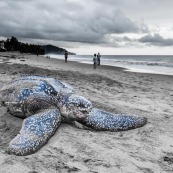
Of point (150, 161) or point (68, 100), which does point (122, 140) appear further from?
point (68, 100)

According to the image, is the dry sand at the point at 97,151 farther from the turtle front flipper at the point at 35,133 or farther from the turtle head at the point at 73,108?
the turtle head at the point at 73,108

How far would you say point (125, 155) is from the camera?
4.07 metres

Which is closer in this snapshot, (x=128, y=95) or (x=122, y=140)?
(x=122, y=140)

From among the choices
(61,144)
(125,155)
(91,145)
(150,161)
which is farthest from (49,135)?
(150,161)

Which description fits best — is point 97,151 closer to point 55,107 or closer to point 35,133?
point 35,133

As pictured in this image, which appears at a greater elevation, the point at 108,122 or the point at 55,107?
the point at 55,107

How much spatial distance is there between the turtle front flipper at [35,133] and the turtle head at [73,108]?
0.62 ft

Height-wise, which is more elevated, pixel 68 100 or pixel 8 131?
pixel 68 100

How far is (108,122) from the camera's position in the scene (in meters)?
5.10

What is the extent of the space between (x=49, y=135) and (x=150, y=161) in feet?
4.87

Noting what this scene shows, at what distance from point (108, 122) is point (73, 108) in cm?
65

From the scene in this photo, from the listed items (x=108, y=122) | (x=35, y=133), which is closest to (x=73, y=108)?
(x=108, y=122)

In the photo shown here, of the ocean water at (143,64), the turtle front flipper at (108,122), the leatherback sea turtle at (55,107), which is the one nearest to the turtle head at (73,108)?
the leatherback sea turtle at (55,107)

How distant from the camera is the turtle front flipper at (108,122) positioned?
5031 millimetres
